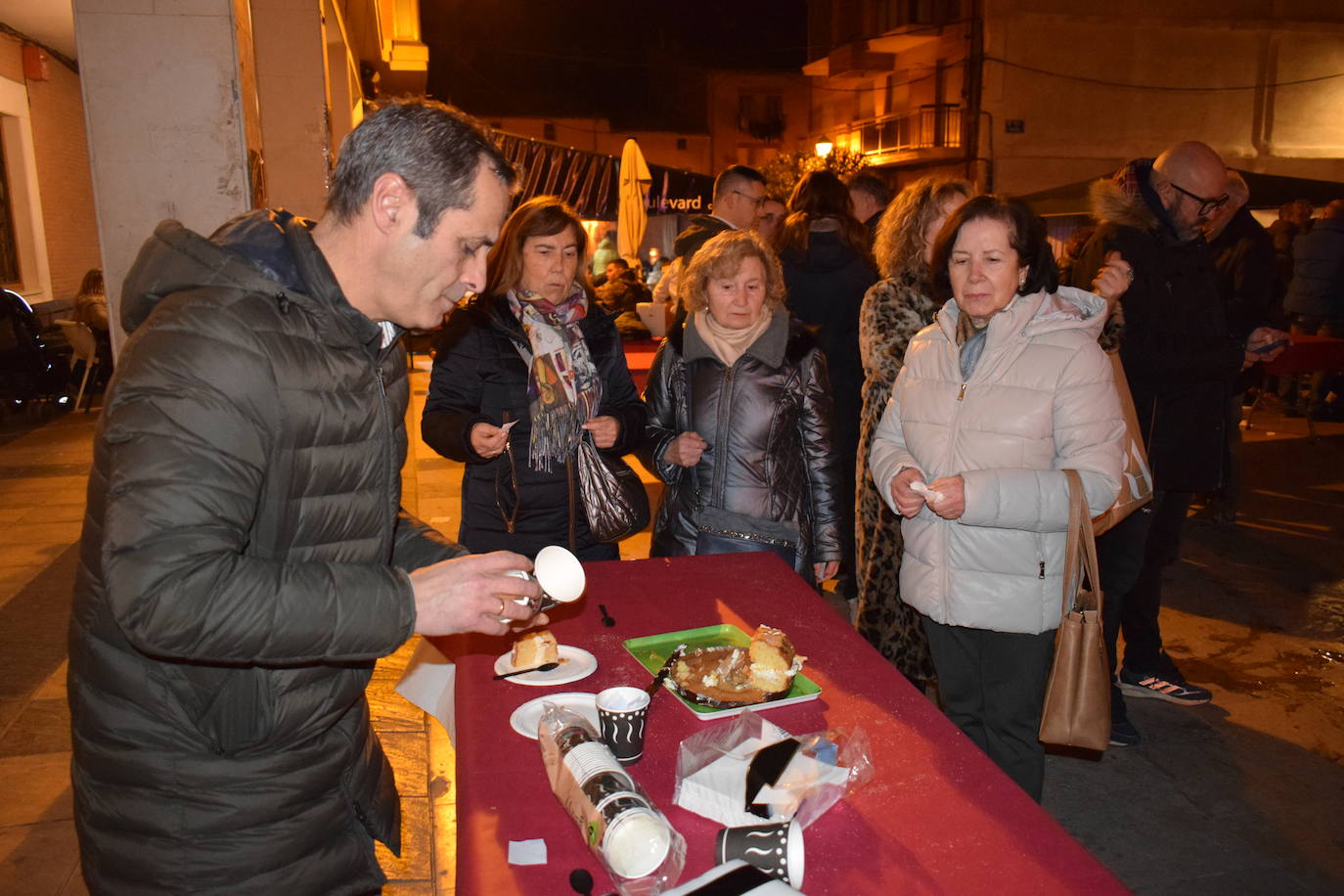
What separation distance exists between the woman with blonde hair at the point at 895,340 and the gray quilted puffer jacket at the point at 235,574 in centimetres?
217

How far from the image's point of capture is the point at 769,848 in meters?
1.31

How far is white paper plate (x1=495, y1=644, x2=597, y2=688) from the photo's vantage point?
2.03m

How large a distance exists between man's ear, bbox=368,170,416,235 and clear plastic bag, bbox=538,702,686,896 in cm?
88

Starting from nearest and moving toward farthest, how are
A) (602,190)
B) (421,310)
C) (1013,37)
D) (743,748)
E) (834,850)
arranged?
(834,850)
(421,310)
(743,748)
(602,190)
(1013,37)

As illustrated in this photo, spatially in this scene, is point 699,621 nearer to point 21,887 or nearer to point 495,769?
point 495,769

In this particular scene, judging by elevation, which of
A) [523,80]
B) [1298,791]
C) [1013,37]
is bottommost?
[1298,791]

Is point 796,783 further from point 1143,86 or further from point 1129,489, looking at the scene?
point 1143,86

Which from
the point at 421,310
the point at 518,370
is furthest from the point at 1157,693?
the point at 421,310

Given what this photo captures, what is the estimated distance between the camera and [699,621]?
243 centimetres

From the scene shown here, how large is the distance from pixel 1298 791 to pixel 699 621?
258cm

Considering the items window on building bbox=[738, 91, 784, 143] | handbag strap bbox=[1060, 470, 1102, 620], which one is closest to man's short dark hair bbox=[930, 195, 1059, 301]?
handbag strap bbox=[1060, 470, 1102, 620]

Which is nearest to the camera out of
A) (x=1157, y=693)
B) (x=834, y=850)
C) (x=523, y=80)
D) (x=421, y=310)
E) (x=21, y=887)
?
(x=834, y=850)

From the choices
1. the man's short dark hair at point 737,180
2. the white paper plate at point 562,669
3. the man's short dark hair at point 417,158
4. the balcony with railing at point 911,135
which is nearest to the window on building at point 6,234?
the man's short dark hair at point 737,180

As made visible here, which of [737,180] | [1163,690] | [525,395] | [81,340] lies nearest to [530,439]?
[525,395]
